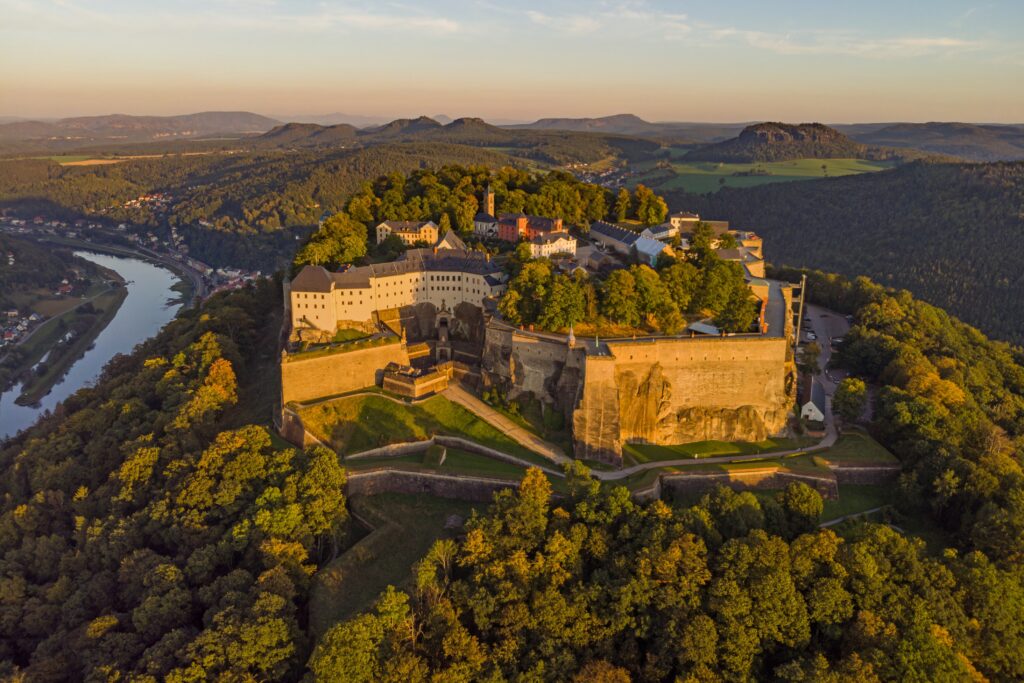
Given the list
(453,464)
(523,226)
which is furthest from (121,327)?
(453,464)

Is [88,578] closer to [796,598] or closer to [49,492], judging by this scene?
[49,492]

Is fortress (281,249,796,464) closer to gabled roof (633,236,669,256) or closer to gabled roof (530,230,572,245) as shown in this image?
gabled roof (530,230,572,245)

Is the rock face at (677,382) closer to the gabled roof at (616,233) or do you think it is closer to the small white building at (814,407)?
the small white building at (814,407)

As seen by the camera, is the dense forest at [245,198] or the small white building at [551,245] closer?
the small white building at [551,245]

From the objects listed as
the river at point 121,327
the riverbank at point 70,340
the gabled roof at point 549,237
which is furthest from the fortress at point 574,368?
the riverbank at point 70,340

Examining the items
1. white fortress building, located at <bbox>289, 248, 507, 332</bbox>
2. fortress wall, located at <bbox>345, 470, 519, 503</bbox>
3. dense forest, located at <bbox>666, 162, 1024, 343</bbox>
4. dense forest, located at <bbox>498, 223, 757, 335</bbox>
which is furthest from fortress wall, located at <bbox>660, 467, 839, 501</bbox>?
dense forest, located at <bbox>666, 162, 1024, 343</bbox>

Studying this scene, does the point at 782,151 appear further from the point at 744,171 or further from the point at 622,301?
the point at 622,301
